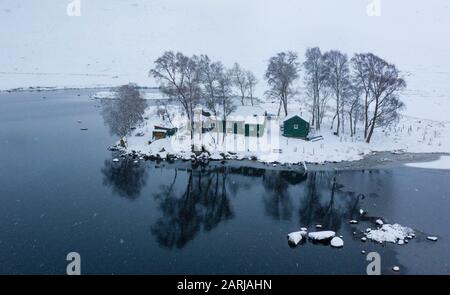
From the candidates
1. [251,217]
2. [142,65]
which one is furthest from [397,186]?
[142,65]

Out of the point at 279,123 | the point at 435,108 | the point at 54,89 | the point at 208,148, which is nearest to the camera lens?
the point at 208,148

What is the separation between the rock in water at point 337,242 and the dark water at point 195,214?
17.6 inches

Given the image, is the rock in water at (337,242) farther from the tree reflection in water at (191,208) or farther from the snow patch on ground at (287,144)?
the snow patch on ground at (287,144)

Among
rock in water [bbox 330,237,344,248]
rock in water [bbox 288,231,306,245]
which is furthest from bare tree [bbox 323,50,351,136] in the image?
rock in water [bbox 288,231,306,245]

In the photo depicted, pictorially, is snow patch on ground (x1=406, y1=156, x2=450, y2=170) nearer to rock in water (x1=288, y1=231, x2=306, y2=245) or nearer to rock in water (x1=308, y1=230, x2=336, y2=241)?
rock in water (x1=308, y1=230, x2=336, y2=241)

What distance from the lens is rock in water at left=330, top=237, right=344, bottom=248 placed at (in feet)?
72.8

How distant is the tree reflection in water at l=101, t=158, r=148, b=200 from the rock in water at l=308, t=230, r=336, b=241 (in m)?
13.9

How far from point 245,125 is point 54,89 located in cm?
6853

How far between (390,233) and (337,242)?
3739mm

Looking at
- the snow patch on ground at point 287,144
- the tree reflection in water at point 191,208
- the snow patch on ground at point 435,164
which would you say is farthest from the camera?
the snow patch on ground at point 287,144

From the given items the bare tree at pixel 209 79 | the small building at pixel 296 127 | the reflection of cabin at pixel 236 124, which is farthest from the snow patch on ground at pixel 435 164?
the bare tree at pixel 209 79

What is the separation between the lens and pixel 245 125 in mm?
45312

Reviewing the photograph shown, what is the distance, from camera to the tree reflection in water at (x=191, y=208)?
23.8 metres
